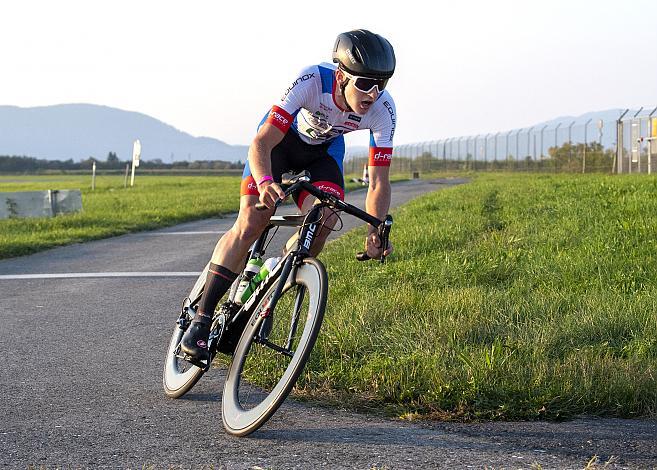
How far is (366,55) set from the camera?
4602mm

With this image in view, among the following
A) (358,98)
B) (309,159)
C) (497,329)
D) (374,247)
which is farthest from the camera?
(497,329)

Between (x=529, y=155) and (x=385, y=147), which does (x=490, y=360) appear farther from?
(x=529, y=155)

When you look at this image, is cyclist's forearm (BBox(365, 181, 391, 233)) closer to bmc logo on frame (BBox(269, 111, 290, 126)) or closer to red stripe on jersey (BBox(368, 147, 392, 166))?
red stripe on jersey (BBox(368, 147, 392, 166))

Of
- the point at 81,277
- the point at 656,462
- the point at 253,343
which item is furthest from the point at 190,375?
the point at 81,277

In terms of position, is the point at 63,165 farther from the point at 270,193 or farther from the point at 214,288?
the point at 270,193

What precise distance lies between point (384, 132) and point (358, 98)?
0.51m

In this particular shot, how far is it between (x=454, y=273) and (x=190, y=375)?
4.16 meters

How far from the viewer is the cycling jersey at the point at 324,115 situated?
5.03 metres

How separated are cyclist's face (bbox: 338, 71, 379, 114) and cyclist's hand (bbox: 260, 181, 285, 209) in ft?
2.15

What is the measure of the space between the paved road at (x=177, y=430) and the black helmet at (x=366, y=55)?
5.50 feet

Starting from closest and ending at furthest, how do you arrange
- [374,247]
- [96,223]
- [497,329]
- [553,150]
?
[374,247] < [497,329] < [96,223] < [553,150]

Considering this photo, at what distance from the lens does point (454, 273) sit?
29.2 feet

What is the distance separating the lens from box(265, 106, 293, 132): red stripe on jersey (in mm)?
4965

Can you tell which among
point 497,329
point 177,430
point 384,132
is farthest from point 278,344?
point 497,329
